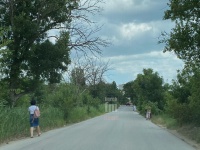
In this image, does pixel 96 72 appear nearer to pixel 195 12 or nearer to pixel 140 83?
pixel 140 83

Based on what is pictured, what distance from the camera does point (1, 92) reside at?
57.8 feet

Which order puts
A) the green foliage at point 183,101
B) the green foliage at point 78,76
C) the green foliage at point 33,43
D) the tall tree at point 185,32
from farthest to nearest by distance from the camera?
the green foliage at point 78,76, the green foliage at point 183,101, the green foliage at point 33,43, the tall tree at point 185,32

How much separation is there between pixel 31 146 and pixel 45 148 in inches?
37.6

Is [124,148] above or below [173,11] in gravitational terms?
below

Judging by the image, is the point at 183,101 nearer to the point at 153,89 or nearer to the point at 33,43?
the point at 33,43

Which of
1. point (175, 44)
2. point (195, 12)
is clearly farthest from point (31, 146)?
point (195, 12)

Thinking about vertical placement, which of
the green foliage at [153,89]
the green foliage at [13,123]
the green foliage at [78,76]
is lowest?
the green foliage at [13,123]

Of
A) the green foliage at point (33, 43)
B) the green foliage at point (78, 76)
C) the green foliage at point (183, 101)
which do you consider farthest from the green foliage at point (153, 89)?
the green foliage at point (33, 43)

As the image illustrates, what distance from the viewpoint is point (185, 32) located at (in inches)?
663

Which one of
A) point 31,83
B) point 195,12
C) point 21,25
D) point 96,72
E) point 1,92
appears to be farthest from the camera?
point 96,72

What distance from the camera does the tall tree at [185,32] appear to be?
639 inches

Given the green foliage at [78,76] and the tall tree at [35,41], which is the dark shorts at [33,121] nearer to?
the tall tree at [35,41]

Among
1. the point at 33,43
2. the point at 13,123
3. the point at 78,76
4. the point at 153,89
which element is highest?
the point at 78,76

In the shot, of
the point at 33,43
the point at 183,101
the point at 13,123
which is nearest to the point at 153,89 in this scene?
the point at 183,101
